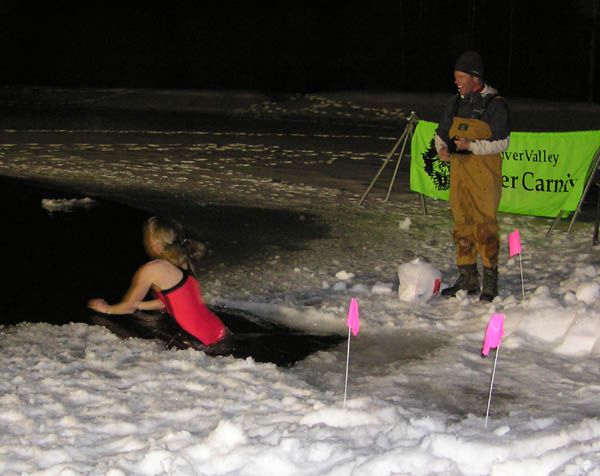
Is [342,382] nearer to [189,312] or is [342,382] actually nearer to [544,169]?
[189,312]

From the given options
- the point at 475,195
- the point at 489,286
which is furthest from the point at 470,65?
the point at 489,286

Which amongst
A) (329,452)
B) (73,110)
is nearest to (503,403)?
(329,452)

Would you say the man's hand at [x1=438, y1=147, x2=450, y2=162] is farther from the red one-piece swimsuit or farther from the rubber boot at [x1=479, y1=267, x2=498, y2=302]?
the red one-piece swimsuit

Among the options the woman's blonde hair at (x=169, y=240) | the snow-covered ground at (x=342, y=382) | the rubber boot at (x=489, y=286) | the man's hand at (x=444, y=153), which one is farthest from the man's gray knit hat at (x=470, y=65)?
the woman's blonde hair at (x=169, y=240)

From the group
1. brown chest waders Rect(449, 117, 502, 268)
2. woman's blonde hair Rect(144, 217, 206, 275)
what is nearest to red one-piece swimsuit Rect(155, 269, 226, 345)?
woman's blonde hair Rect(144, 217, 206, 275)

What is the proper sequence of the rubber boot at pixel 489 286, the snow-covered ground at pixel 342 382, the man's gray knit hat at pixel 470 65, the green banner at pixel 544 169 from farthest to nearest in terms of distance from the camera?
the green banner at pixel 544 169 < the rubber boot at pixel 489 286 < the man's gray knit hat at pixel 470 65 < the snow-covered ground at pixel 342 382

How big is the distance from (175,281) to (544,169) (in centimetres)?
531

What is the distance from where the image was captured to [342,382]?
501 cm

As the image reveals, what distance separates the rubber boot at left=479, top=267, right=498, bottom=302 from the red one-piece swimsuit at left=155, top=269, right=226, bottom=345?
7.35ft

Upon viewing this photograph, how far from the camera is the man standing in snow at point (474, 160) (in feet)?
21.2

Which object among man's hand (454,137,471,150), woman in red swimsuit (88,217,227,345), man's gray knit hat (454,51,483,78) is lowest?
woman in red swimsuit (88,217,227,345)

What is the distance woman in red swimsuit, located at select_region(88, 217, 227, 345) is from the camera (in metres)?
5.57

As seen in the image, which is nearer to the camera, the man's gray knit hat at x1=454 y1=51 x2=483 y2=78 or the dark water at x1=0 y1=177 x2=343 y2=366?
the dark water at x1=0 y1=177 x2=343 y2=366

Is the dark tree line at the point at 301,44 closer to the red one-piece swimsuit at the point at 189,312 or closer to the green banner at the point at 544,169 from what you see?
the green banner at the point at 544,169
